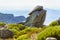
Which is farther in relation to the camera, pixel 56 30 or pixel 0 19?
pixel 0 19

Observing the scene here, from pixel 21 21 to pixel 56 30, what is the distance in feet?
58.2

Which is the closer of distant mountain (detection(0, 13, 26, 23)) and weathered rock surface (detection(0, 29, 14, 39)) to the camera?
weathered rock surface (detection(0, 29, 14, 39))

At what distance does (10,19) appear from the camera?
29.5m

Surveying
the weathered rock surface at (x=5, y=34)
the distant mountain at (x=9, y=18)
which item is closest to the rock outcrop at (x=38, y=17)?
the distant mountain at (x=9, y=18)

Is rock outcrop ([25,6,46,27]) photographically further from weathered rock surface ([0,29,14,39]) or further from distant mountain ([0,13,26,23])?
weathered rock surface ([0,29,14,39])

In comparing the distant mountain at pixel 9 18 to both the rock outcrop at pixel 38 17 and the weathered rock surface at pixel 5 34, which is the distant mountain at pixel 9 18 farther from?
the weathered rock surface at pixel 5 34

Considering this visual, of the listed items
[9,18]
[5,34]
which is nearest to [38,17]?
[9,18]

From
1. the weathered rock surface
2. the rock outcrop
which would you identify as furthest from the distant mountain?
the weathered rock surface

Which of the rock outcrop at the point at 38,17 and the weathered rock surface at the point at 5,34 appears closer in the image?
the weathered rock surface at the point at 5,34

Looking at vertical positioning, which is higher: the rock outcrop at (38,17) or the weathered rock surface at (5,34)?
the rock outcrop at (38,17)

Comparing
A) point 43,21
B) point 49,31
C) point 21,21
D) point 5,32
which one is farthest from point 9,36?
point 21,21

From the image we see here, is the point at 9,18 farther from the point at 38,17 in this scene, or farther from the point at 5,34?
the point at 5,34

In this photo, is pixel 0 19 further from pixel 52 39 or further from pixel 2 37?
pixel 52 39

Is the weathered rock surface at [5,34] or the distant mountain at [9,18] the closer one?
the weathered rock surface at [5,34]
